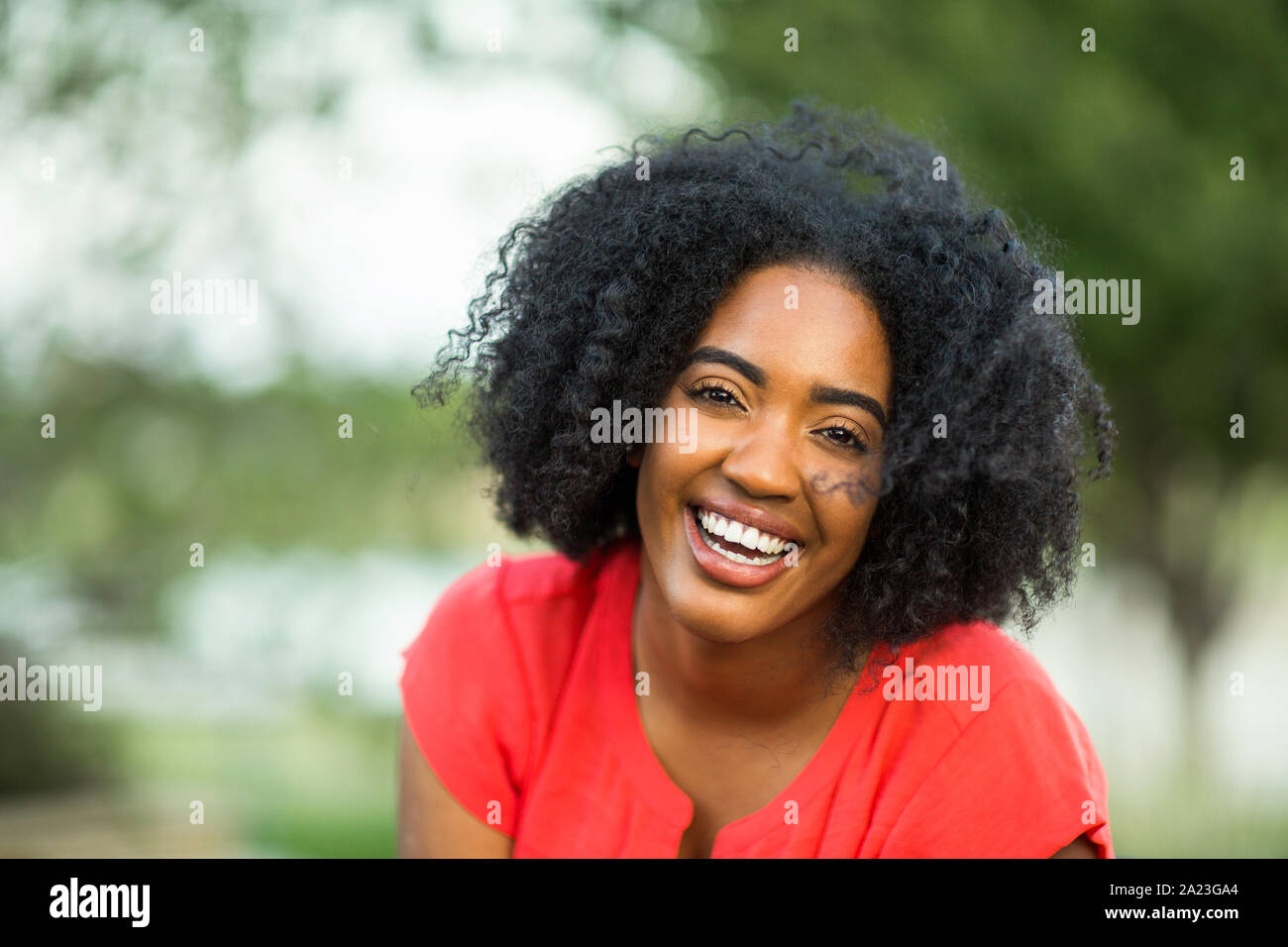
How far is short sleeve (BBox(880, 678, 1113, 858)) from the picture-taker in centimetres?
254

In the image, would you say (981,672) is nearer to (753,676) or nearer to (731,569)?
(753,676)

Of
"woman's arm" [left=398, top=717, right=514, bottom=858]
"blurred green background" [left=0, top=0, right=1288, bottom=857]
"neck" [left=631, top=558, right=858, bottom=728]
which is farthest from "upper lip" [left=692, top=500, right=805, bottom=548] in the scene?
"blurred green background" [left=0, top=0, right=1288, bottom=857]

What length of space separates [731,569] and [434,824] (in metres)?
1.09

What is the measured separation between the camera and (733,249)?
2648 mm

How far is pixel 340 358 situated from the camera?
288 inches

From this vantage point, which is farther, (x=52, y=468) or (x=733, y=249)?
(x=52, y=468)

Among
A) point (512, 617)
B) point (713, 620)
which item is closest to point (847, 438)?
point (713, 620)

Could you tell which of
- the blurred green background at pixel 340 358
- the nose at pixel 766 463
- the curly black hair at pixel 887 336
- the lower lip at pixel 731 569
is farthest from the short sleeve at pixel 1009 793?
the blurred green background at pixel 340 358

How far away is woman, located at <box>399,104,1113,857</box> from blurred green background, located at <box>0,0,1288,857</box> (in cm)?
241

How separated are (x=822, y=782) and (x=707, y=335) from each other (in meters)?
1.12

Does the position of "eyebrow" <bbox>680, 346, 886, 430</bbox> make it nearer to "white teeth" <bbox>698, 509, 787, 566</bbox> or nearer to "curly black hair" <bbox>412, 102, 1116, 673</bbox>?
"curly black hair" <bbox>412, 102, 1116, 673</bbox>
